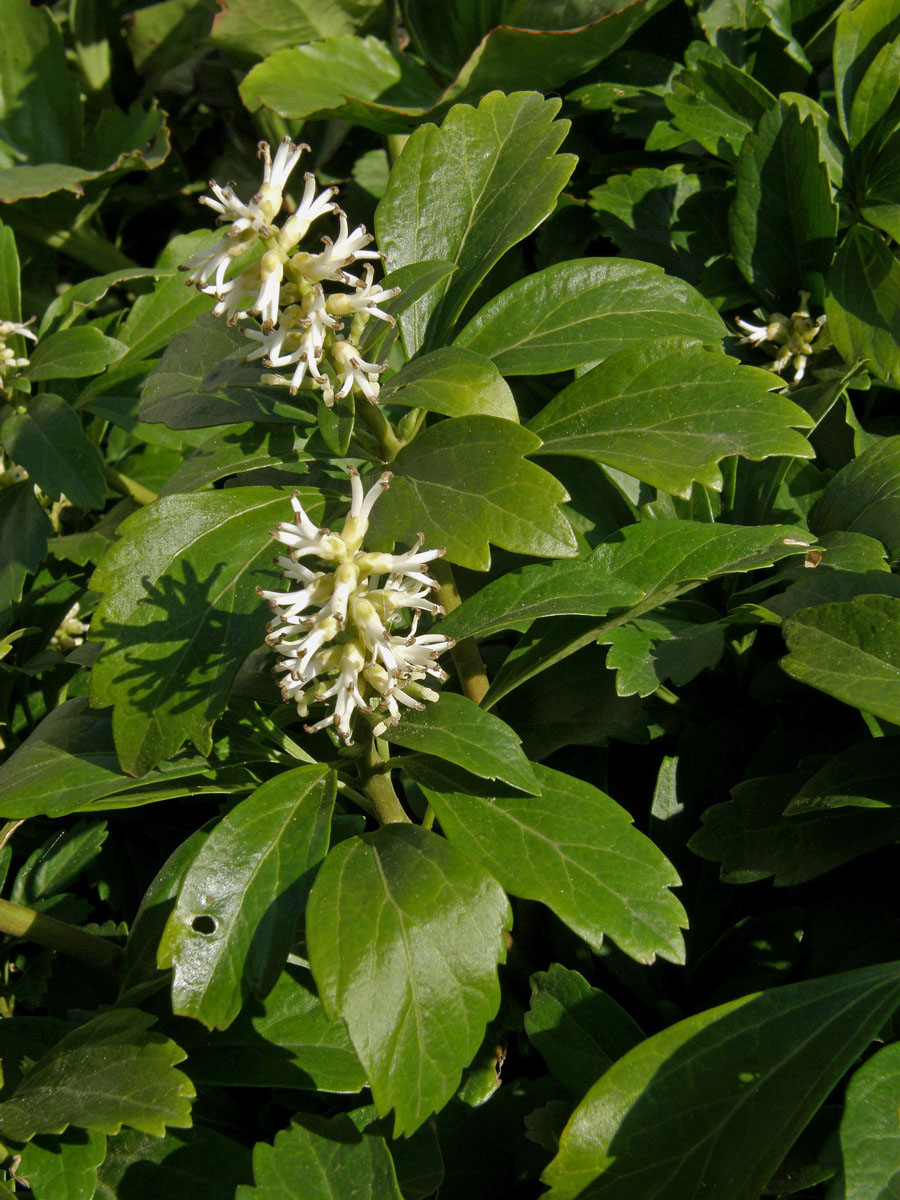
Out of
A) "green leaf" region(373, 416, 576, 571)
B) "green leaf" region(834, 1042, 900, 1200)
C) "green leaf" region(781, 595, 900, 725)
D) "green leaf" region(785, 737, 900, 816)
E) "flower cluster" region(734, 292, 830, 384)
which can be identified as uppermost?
"green leaf" region(373, 416, 576, 571)

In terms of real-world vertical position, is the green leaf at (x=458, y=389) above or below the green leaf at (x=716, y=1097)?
above

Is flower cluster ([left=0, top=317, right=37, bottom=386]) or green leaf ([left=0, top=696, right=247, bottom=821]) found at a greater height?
flower cluster ([left=0, top=317, right=37, bottom=386])

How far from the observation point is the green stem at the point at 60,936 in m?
1.27

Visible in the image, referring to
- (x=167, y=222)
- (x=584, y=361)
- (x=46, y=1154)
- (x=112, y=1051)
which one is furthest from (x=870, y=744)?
(x=167, y=222)

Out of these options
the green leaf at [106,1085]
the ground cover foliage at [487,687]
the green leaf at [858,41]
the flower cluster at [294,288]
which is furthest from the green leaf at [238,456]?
the green leaf at [858,41]

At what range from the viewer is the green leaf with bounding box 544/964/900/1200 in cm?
99

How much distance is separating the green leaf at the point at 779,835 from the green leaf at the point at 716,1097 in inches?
6.0

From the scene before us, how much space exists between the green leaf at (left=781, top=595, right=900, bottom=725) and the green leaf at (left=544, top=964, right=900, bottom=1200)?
0.95 feet

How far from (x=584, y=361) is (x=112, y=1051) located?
0.91 m

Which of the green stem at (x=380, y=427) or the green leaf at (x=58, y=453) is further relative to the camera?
the green leaf at (x=58, y=453)

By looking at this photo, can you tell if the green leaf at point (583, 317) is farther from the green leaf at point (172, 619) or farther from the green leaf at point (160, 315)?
the green leaf at point (160, 315)

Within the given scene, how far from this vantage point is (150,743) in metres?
1.05

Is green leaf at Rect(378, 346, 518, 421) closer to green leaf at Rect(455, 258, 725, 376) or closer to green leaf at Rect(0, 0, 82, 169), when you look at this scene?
green leaf at Rect(455, 258, 725, 376)

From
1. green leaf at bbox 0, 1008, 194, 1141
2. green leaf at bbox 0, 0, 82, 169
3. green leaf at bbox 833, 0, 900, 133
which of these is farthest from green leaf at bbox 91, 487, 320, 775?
green leaf at bbox 0, 0, 82, 169
